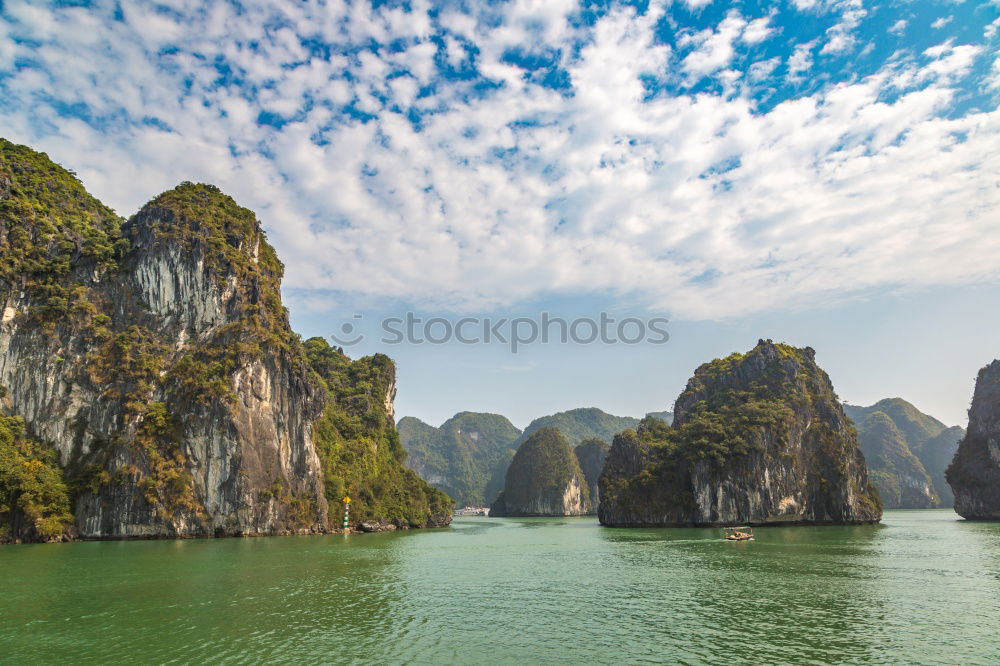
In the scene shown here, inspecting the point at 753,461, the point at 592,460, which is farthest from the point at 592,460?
the point at 753,461

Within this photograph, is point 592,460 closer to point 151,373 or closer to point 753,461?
point 753,461

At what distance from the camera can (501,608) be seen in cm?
2294

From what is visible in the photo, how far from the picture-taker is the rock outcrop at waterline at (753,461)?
7762cm

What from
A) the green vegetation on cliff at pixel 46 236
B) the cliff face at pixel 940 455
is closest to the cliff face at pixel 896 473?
the cliff face at pixel 940 455

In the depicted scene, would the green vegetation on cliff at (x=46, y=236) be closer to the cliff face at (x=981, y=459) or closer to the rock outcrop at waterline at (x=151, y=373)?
the rock outcrop at waterline at (x=151, y=373)

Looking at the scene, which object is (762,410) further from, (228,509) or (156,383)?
(156,383)

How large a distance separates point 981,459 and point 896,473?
3975 inches

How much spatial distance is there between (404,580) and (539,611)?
11.1 m

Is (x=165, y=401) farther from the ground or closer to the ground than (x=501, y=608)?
farther from the ground

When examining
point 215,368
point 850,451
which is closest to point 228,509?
point 215,368

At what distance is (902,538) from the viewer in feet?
180

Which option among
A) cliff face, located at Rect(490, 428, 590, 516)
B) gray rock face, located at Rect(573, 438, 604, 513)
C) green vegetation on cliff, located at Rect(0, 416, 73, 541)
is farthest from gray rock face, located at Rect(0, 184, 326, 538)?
gray rock face, located at Rect(573, 438, 604, 513)

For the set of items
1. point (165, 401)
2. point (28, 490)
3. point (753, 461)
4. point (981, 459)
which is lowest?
point (28, 490)

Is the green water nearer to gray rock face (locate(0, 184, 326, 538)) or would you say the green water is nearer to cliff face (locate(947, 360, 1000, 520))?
gray rock face (locate(0, 184, 326, 538))
